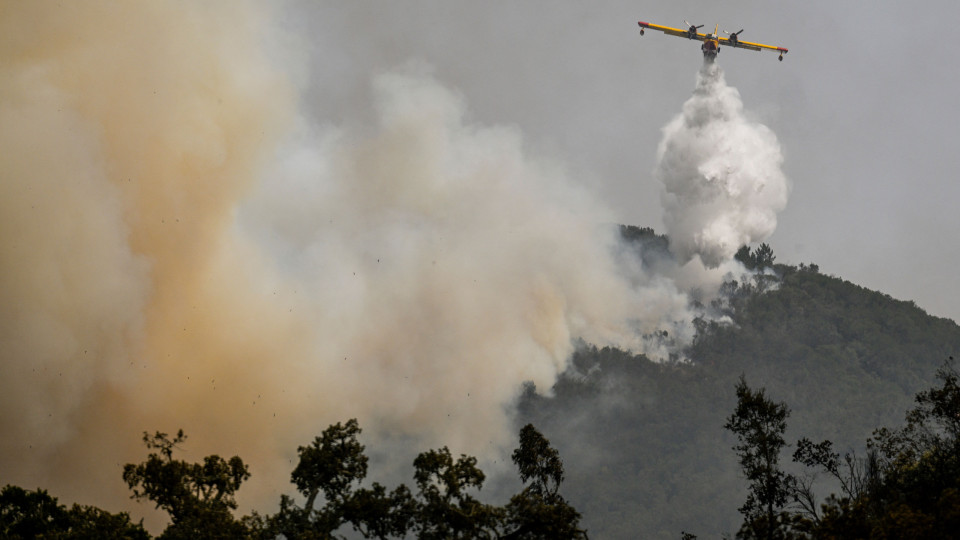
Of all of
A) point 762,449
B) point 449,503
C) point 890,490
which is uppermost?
point 762,449

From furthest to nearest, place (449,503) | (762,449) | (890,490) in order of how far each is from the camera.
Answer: (890,490), (762,449), (449,503)

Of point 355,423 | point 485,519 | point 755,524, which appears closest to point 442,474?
point 485,519

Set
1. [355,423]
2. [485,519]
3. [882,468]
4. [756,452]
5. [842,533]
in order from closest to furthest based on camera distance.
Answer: [842,533] → [485,519] → [355,423] → [756,452] → [882,468]

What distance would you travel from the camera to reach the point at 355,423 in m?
56.8

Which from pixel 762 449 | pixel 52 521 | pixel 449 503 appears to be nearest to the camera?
pixel 449 503

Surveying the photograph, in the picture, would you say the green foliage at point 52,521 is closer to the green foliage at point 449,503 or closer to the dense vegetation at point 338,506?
the dense vegetation at point 338,506

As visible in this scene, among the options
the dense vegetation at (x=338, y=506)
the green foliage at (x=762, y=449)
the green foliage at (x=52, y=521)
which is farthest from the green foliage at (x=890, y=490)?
the green foliage at (x=52, y=521)

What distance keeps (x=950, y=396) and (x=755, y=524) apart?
1980 cm

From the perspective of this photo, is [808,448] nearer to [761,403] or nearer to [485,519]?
[761,403]

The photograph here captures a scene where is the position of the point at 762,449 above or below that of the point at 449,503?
above

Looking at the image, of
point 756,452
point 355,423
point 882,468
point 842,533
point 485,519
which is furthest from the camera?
point 882,468

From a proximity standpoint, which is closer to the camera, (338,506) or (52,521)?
(338,506)

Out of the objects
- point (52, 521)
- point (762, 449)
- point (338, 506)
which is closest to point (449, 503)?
point (338, 506)

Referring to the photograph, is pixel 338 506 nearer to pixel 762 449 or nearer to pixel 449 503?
pixel 449 503
